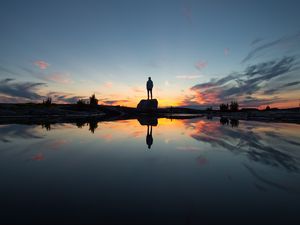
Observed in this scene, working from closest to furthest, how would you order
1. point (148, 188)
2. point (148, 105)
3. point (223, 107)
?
1. point (148, 188)
2. point (148, 105)
3. point (223, 107)

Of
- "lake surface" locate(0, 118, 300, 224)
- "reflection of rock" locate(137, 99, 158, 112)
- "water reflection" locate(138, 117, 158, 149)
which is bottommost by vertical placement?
"lake surface" locate(0, 118, 300, 224)

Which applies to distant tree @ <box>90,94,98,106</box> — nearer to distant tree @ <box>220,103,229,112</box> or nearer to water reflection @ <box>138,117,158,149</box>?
water reflection @ <box>138,117,158,149</box>

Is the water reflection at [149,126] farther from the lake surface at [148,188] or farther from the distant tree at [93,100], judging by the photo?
the distant tree at [93,100]

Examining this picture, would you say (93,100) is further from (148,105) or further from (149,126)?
(149,126)

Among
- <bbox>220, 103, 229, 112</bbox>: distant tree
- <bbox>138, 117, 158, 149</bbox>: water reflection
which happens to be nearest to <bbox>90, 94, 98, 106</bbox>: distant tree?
<bbox>138, 117, 158, 149</bbox>: water reflection

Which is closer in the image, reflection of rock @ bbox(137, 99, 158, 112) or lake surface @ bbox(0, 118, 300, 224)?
lake surface @ bbox(0, 118, 300, 224)

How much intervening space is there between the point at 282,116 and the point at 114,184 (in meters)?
36.5

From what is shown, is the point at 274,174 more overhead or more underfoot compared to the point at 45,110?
more underfoot

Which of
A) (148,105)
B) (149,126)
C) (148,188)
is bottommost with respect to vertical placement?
(148,188)

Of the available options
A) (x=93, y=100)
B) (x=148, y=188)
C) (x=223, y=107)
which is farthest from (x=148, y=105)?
(x=148, y=188)

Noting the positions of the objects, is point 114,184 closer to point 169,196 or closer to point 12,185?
point 169,196

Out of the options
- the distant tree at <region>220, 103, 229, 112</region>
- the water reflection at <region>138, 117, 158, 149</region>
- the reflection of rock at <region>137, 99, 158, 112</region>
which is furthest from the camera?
the distant tree at <region>220, 103, 229, 112</region>

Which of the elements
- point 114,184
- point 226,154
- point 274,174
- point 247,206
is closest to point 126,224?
point 114,184

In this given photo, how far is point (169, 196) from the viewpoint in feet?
11.2
